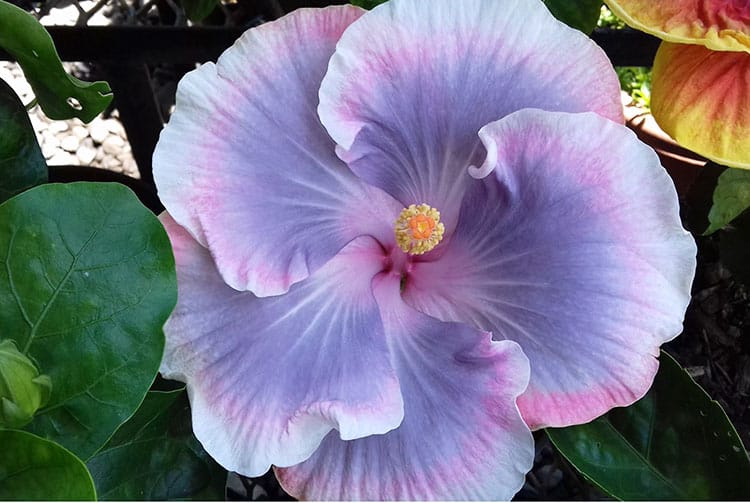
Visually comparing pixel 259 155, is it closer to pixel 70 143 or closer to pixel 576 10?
pixel 576 10

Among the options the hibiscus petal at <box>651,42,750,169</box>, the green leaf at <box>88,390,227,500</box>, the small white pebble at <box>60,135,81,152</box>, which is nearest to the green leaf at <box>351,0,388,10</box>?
the hibiscus petal at <box>651,42,750,169</box>

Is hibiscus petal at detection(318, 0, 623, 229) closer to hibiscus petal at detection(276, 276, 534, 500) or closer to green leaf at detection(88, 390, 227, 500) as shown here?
hibiscus petal at detection(276, 276, 534, 500)

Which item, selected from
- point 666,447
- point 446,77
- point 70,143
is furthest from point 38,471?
point 70,143

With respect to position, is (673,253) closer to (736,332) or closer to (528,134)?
(528,134)

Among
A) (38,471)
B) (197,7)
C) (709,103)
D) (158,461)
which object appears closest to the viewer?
(38,471)

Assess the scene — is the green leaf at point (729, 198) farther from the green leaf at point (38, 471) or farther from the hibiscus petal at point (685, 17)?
the green leaf at point (38, 471)

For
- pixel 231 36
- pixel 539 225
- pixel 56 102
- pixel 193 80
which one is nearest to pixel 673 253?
pixel 539 225
